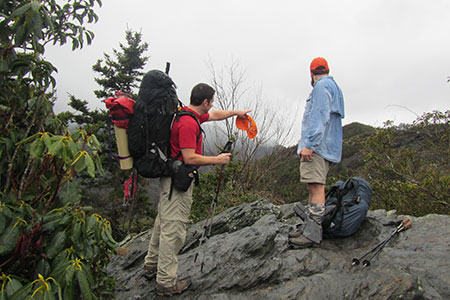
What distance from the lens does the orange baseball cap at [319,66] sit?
359cm

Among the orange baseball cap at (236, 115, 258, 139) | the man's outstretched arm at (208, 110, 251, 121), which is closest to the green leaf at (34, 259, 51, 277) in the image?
the man's outstretched arm at (208, 110, 251, 121)

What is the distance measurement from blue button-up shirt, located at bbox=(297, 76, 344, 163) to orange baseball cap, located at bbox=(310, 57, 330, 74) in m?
0.12

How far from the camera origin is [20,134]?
193 centimetres

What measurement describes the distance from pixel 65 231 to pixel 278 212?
4957 millimetres

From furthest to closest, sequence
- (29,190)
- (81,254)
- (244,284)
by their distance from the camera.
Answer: (244,284)
(29,190)
(81,254)

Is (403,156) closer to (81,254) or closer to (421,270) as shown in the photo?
(421,270)

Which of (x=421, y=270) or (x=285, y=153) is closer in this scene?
(x=421, y=270)

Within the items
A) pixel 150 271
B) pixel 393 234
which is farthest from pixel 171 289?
pixel 393 234

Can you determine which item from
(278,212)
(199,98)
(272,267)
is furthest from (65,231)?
(278,212)

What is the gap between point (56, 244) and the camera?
1.69 metres

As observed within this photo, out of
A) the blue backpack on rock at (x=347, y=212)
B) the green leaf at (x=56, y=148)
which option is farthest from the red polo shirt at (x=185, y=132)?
the blue backpack on rock at (x=347, y=212)

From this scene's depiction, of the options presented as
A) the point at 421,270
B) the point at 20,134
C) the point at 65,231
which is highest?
the point at 20,134

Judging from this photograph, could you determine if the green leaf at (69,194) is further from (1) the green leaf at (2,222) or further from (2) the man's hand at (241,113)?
(2) the man's hand at (241,113)

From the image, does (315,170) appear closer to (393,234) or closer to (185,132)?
(393,234)
